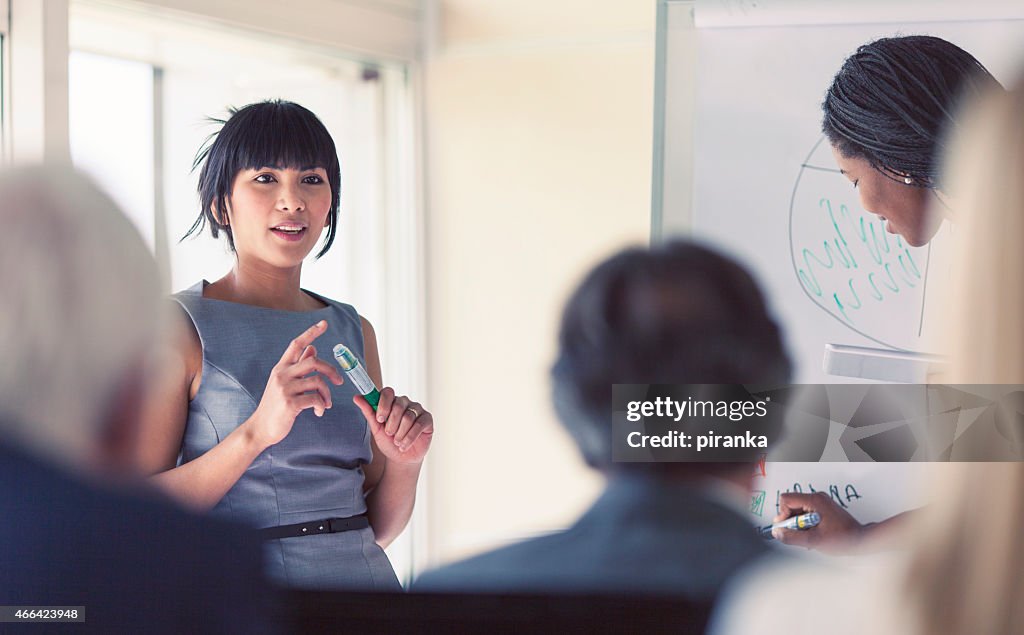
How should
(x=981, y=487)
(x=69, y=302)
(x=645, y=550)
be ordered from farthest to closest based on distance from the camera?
(x=645, y=550) → (x=69, y=302) → (x=981, y=487)

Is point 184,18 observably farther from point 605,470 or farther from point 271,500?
point 605,470

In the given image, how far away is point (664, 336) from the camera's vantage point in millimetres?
1685

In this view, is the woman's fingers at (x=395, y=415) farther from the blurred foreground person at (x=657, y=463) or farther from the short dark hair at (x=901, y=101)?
the short dark hair at (x=901, y=101)

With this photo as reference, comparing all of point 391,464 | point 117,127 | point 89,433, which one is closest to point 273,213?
point 117,127

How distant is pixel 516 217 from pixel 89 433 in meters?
1.23

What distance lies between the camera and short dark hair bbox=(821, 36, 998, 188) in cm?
162

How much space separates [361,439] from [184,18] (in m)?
0.77

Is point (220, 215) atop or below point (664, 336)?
atop

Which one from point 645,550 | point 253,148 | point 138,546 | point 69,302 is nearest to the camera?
point 138,546

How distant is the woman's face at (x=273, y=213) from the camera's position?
1688 millimetres

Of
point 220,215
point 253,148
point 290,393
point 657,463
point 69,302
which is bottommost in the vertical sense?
point 657,463

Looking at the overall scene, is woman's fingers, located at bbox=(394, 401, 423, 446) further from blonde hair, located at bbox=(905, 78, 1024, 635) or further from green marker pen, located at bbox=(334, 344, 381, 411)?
blonde hair, located at bbox=(905, 78, 1024, 635)

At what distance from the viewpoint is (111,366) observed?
0.86 m

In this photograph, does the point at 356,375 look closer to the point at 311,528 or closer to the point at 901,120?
the point at 311,528
